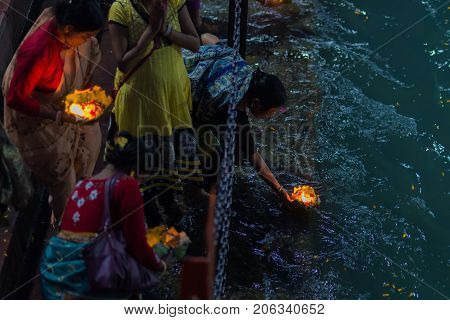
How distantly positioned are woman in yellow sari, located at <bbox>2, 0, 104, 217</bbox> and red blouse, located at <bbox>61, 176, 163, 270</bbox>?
944 millimetres

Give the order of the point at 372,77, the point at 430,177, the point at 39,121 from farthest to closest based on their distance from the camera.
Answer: the point at 372,77 < the point at 430,177 < the point at 39,121

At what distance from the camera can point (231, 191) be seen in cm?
584

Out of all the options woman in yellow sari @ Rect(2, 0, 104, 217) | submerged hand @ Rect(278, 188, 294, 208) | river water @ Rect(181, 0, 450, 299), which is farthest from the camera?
submerged hand @ Rect(278, 188, 294, 208)

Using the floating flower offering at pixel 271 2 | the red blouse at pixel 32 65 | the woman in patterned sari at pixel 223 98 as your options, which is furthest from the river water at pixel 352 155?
the red blouse at pixel 32 65

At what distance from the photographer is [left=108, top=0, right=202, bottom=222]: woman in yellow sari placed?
470 cm

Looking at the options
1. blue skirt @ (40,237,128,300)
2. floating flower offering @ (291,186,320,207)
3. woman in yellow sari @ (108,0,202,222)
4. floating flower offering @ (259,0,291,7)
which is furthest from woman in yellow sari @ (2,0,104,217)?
floating flower offering @ (259,0,291,7)

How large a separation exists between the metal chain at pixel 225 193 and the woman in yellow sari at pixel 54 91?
3.35 feet

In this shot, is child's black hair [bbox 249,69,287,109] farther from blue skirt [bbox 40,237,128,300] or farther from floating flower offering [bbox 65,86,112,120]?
blue skirt [bbox 40,237,128,300]

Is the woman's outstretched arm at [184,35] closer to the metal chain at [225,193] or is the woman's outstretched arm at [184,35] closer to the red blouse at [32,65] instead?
the metal chain at [225,193]

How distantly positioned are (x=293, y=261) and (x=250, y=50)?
9.32ft

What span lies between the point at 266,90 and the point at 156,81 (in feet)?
2.51

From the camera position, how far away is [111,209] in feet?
12.4

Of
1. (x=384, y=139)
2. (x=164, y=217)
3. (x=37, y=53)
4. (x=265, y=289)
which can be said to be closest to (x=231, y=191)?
(x=164, y=217)

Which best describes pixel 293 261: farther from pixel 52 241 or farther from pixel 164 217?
pixel 52 241
